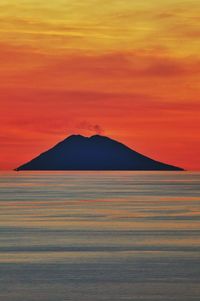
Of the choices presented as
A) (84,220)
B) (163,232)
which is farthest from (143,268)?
(84,220)

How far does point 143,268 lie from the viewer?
136 ft

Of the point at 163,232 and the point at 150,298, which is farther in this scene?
the point at 163,232

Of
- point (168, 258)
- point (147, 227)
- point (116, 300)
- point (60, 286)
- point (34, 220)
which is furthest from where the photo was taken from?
point (34, 220)

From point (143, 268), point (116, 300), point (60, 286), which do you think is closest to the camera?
point (116, 300)

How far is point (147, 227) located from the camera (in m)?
65.2

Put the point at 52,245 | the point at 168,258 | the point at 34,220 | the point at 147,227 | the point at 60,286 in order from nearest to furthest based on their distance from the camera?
the point at 60,286
the point at 168,258
the point at 52,245
the point at 147,227
the point at 34,220

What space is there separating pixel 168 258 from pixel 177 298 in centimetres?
1136

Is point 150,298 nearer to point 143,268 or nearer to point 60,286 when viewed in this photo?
point 60,286

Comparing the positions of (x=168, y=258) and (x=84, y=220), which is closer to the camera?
(x=168, y=258)

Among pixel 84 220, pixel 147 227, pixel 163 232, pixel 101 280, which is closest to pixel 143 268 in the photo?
pixel 101 280

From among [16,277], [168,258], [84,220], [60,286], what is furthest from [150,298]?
[84,220]

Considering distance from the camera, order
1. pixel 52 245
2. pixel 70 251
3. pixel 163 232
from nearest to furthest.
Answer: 1. pixel 70 251
2. pixel 52 245
3. pixel 163 232

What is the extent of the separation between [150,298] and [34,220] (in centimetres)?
4042

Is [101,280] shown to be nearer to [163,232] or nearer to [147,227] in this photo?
[163,232]
